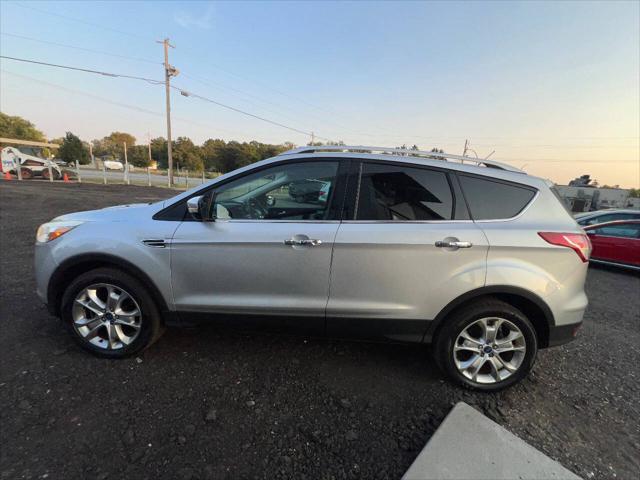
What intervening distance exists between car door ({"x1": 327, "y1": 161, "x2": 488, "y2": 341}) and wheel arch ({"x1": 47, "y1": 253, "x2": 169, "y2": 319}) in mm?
1399

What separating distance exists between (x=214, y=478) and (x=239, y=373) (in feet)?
2.86

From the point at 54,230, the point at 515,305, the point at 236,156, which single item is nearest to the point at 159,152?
the point at 236,156

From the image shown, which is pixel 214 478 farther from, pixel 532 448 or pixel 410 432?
pixel 532 448

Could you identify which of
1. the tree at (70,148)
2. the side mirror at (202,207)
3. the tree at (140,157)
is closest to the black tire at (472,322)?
the side mirror at (202,207)

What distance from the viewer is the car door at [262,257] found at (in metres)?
2.35

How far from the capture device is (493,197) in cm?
238

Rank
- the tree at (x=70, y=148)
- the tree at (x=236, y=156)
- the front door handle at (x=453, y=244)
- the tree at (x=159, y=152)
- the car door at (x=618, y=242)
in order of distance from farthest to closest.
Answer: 1. the tree at (x=159, y=152)
2. the tree at (x=236, y=156)
3. the tree at (x=70, y=148)
4. the car door at (x=618, y=242)
5. the front door handle at (x=453, y=244)

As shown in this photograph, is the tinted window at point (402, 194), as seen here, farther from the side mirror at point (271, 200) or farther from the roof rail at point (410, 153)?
the side mirror at point (271, 200)

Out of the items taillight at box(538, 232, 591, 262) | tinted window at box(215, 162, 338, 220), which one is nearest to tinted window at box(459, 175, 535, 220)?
taillight at box(538, 232, 591, 262)

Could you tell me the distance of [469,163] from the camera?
8.41 feet

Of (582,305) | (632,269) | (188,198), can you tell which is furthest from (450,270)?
(632,269)

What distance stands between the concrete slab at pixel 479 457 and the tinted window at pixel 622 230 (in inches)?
261

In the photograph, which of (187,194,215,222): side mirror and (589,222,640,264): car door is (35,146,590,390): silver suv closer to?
(187,194,215,222): side mirror

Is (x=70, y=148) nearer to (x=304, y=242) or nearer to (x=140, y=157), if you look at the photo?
(x=140, y=157)
